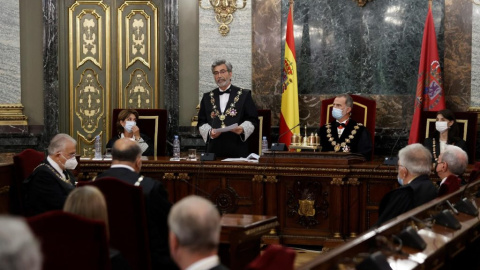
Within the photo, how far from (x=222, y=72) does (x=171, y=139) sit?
215 cm

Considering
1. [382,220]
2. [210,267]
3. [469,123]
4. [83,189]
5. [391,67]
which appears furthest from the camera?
[391,67]

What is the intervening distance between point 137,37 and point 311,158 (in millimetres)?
3761

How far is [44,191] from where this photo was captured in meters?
4.66

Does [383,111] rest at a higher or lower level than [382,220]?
higher

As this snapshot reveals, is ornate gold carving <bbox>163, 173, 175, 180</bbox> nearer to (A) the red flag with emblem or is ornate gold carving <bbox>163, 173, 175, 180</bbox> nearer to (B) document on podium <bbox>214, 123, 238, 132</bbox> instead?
(B) document on podium <bbox>214, 123, 238, 132</bbox>

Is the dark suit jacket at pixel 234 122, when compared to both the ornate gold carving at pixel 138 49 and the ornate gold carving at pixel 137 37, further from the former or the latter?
the ornate gold carving at pixel 137 37

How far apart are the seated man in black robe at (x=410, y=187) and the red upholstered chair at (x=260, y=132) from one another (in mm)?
3553

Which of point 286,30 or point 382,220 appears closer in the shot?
point 382,220

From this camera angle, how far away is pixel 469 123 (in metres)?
7.72

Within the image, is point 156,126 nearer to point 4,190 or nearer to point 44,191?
point 4,190

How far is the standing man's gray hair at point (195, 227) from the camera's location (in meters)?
2.24

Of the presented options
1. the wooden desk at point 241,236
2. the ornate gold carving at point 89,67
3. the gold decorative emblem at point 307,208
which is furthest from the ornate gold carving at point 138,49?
the wooden desk at point 241,236

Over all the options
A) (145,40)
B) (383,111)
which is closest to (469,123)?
(383,111)

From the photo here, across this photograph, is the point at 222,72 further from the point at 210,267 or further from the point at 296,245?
the point at 210,267
